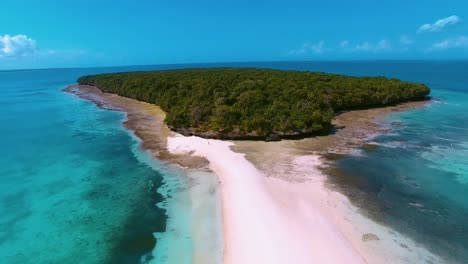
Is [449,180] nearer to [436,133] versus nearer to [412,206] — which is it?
[412,206]

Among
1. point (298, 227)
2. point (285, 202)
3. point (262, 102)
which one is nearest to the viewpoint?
point (298, 227)

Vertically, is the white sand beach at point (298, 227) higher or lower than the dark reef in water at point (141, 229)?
higher

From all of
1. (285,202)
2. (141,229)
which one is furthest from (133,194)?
(285,202)

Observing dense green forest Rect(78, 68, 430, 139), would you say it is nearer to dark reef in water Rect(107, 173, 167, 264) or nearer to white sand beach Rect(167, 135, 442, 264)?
white sand beach Rect(167, 135, 442, 264)

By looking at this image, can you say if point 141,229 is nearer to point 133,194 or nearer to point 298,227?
point 133,194

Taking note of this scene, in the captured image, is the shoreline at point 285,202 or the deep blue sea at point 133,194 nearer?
the shoreline at point 285,202

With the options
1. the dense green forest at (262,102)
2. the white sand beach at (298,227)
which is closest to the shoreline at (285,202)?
the white sand beach at (298,227)

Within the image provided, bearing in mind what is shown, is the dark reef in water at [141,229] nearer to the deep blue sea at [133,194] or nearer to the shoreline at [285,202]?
the deep blue sea at [133,194]

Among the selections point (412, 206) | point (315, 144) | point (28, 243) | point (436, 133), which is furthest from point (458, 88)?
point (28, 243)
